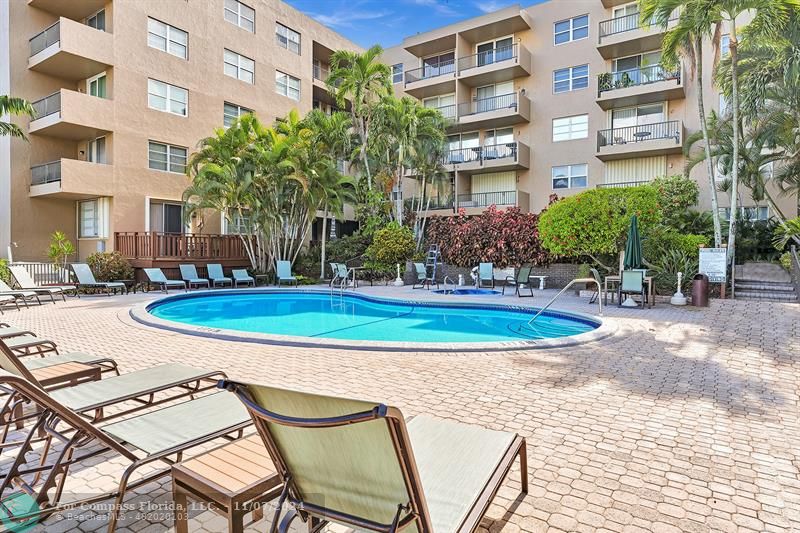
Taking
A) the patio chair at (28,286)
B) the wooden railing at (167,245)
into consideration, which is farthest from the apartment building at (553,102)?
the patio chair at (28,286)

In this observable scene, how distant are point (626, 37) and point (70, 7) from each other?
957 inches

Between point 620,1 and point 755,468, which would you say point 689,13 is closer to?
point 620,1

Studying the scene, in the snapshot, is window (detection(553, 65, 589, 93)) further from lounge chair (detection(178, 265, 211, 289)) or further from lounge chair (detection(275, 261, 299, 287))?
lounge chair (detection(178, 265, 211, 289))

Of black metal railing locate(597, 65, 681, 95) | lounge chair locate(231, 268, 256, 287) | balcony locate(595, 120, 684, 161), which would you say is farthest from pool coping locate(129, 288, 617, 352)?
black metal railing locate(597, 65, 681, 95)

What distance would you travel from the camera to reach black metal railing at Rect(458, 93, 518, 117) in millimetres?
25641

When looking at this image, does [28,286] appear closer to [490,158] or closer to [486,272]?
[486,272]

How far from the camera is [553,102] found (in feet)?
82.2

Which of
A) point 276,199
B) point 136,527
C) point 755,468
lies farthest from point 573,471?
point 276,199

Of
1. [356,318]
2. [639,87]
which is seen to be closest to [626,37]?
[639,87]

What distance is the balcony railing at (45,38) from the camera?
1828cm

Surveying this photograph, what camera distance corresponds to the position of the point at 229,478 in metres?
2.24

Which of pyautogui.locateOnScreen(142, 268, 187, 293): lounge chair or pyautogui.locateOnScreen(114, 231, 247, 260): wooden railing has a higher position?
pyautogui.locateOnScreen(114, 231, 247, 260): wooden railing

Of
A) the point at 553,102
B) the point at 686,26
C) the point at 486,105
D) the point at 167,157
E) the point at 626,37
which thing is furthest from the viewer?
the point at 486,105

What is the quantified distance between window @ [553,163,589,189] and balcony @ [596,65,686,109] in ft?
10.6
